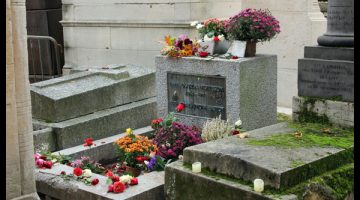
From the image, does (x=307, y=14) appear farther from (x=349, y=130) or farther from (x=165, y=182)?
(x=165, y=182)

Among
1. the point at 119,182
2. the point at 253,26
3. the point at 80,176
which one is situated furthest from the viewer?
the point at 253,26

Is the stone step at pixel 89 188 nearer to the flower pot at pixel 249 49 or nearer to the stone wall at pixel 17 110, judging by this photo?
the stone wall at pixel 17 110

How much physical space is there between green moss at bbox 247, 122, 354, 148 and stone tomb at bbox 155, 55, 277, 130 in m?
1.23

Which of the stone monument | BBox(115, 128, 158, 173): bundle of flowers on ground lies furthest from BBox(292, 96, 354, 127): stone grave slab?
BBox(115, 128, 158, 173): bundle of flowers on ground

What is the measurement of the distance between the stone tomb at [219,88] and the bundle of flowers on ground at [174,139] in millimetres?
612

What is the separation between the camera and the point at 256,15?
7.88 m

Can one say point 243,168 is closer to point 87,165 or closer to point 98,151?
point 87,165

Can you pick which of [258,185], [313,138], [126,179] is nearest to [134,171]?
[126,179]

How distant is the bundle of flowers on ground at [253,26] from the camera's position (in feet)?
25.6

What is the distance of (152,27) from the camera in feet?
37.6

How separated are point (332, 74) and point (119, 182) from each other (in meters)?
3.02

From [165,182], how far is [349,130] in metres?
2.37
